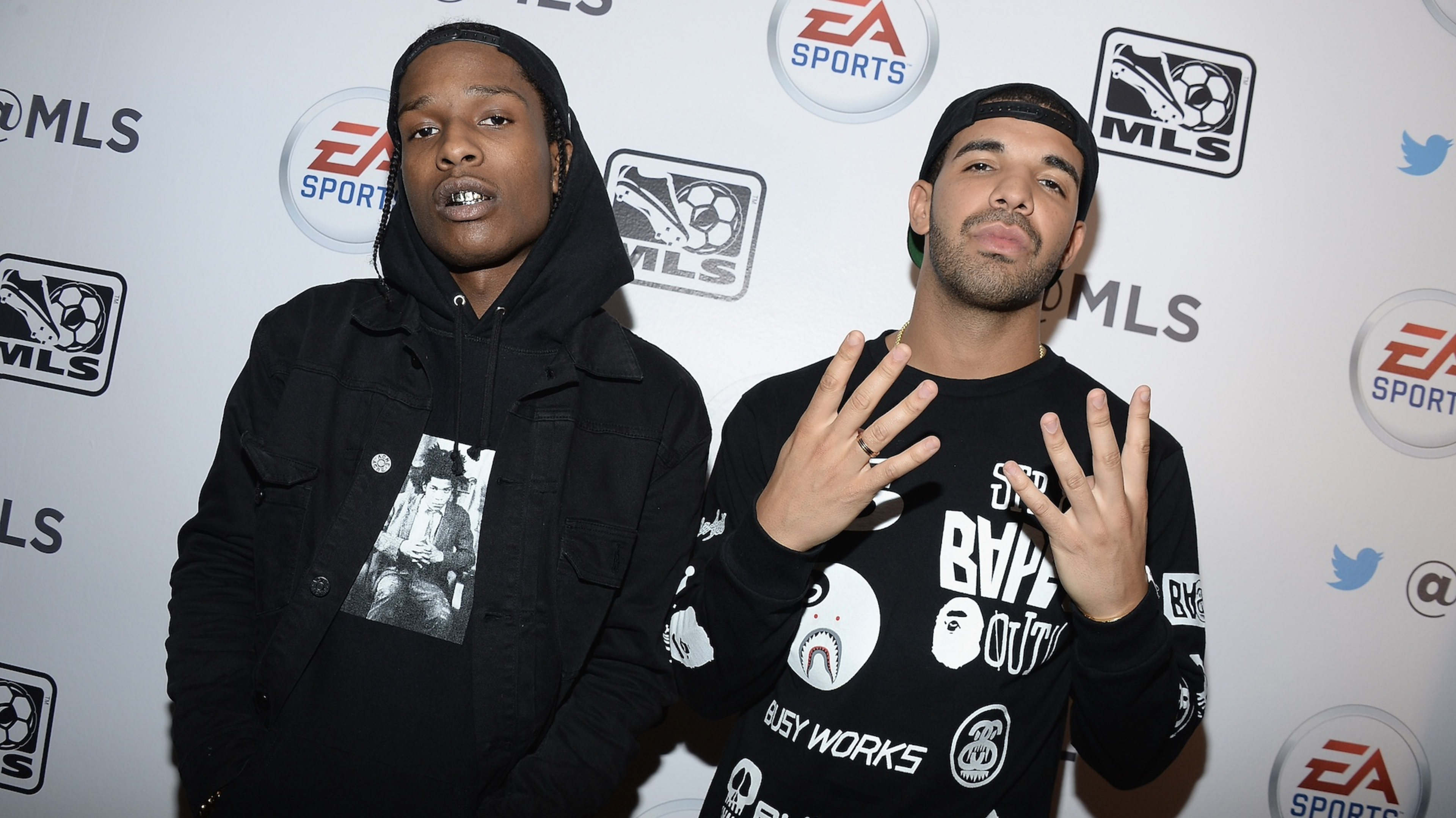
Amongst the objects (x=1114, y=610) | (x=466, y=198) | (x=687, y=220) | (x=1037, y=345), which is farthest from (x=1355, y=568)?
(x=466, y=198)

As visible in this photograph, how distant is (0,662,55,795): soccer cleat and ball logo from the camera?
81.4 inches

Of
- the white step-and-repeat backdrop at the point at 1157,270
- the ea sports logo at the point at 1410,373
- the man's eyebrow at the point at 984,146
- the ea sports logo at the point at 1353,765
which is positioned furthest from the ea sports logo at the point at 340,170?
the ea sports logo at the point at 1353,765

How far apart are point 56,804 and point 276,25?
5.84 ft

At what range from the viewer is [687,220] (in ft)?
6.53

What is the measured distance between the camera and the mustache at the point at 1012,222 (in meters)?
1.44

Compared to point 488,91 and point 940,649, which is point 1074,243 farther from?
point 488,91

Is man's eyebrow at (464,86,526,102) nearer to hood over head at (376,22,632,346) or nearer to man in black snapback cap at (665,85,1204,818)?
hood over head at (376,22,632,346)

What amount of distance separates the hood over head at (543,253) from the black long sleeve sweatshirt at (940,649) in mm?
379

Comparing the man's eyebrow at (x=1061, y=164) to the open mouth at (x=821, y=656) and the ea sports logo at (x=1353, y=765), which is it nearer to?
the open mouth at (x=821, y=656)

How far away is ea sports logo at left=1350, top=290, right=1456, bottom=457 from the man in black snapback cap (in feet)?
2.67

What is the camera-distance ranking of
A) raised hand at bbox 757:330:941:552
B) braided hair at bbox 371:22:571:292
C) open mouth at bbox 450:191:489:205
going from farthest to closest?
braided hair at bbox 371:22:571:292, open mouth at bbox 450:191:489:205, raised hand at bbox 757:330:941:552

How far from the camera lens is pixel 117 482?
2.04m

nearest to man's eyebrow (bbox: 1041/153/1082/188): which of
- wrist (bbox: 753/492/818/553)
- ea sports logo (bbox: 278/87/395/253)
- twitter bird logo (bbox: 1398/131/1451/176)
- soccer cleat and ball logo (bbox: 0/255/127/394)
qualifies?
wrist (bbox: 753/492/818/553)

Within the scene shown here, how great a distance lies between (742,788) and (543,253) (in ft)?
2.88
